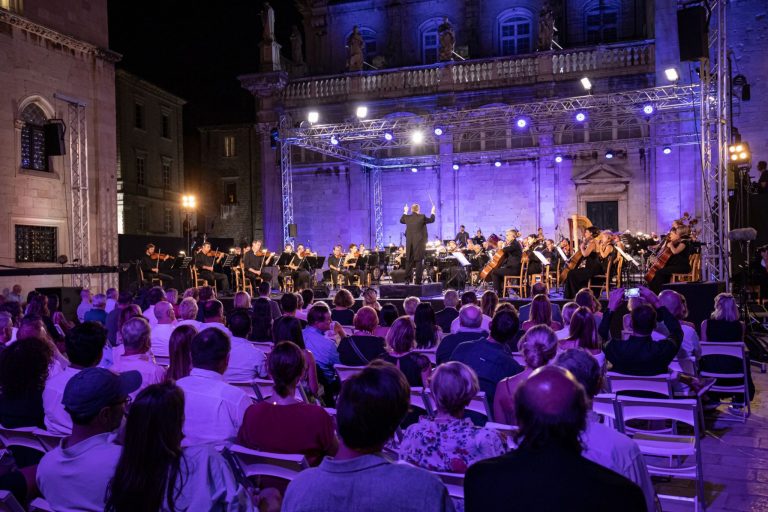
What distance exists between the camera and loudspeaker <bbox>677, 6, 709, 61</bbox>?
12133 mm

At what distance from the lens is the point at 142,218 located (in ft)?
123

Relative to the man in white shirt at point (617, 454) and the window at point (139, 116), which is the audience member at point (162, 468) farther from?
the window at point (139, 116)

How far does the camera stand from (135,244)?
28.7 meters

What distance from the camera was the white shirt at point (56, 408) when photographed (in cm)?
414

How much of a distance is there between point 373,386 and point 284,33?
137 ft

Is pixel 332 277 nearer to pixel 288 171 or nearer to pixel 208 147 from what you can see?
pixel 288 171

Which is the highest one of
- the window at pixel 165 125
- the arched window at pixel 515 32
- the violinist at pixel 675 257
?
the arched window at pixel 515 32

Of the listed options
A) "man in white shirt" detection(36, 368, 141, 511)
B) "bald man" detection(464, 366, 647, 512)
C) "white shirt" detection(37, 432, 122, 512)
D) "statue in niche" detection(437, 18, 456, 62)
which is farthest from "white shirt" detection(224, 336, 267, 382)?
"statue in niche" detection(437, 18, 456, 62)

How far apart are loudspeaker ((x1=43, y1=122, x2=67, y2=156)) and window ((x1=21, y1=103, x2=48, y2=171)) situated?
430mm

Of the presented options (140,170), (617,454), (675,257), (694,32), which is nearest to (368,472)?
(617,454)

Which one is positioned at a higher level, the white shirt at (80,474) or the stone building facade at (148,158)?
the stone building facade at (148,158)

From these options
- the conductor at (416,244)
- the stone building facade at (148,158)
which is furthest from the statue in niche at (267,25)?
the conductor at (416,244)

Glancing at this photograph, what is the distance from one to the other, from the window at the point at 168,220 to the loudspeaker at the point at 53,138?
20.0 meters

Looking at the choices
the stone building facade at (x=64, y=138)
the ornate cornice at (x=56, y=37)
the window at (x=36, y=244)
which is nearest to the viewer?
the ornate cornice at (x=56, y=37)
